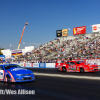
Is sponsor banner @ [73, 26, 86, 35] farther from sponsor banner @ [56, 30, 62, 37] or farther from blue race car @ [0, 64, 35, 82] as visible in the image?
blue race car @ [0, 64, 35, 82]

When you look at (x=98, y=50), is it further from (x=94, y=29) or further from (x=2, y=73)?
(x=2, y=73)

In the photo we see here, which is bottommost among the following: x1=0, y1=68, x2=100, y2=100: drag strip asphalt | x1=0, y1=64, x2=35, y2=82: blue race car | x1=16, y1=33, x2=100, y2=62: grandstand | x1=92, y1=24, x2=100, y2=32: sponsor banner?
x1=0, y1=68, x2=100, y2=100: drag strip asphalt

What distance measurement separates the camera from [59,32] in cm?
5969

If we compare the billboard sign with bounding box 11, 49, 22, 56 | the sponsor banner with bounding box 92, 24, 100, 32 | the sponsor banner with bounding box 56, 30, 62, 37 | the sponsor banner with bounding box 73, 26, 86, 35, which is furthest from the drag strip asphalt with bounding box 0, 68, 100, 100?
the billboard sign with bounding box 11, 49, 22, 56

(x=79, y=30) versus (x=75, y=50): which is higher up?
(x=79, y=30)

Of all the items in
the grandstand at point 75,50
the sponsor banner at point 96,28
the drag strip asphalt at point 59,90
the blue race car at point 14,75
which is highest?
the sponsor banner at point 96,28

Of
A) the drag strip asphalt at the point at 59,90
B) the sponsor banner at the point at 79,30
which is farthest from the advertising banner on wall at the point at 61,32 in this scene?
the drag strip asphalt at the point at 59,90

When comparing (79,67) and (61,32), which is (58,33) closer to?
(61,32)

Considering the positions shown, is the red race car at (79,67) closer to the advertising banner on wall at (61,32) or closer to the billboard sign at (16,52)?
the advertising banner on wall at (61,32)

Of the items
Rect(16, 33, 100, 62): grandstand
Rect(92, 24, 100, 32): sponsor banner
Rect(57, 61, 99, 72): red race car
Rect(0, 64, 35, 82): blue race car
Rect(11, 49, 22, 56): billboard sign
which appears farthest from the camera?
Rect(11, 49, 22, 56): billboard sign

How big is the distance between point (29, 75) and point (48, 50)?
39.4m

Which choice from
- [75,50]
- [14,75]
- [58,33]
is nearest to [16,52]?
[58,33]

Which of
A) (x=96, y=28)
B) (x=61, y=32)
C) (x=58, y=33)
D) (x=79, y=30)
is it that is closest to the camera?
(x=96, y=28)

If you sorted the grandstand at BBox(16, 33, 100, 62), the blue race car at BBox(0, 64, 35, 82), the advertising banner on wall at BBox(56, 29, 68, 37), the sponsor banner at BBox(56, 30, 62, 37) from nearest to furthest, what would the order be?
the blue race car at BBox(0, 64, 35, 82) → the grandstand at BBox(16, 33, 100, 62) → the advertising banner on wall at BBox(56, 29, 68, 37) → the sponsor banner at BBox(56, 30, 62, 37)
